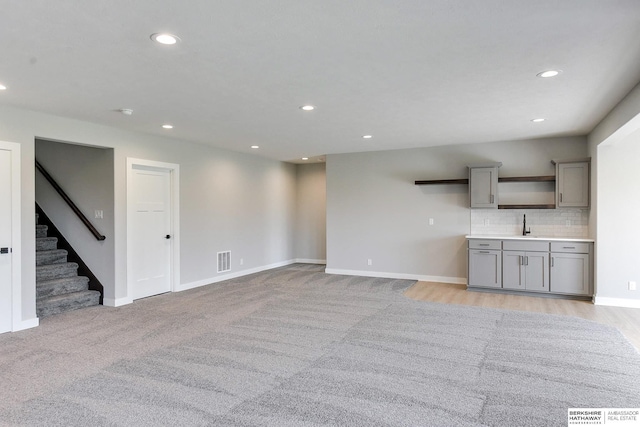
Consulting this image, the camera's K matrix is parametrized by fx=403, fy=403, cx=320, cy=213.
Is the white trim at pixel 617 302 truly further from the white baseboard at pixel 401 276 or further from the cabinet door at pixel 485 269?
the white baseboard at pixel 401 276

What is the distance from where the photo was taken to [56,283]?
17.3 ft

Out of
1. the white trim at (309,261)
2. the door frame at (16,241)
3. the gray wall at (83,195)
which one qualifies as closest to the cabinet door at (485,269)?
the white trim at (309,261)

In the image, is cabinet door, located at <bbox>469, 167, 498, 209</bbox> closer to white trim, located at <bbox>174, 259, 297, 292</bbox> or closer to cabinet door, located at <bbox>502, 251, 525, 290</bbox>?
cabinet door, located at <bbox>502, 251, 525, 290</bbox>

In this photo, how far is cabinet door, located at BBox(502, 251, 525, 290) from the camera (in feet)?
19.9

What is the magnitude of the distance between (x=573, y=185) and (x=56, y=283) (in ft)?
24.1

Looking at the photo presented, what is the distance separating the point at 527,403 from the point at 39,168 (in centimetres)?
665

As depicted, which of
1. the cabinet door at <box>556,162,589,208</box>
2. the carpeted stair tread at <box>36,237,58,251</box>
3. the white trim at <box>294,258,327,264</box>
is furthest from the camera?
the white trim at <box>294,258,327,264</box>

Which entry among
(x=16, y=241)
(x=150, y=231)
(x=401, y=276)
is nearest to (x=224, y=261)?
(x=150, y=231)

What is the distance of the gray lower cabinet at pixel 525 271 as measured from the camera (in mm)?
5919

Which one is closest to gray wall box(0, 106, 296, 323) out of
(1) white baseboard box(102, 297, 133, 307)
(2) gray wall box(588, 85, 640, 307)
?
(1) white baseboard box(102, 297, 133, 307)

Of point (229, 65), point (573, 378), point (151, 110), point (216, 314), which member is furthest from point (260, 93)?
point (573, 378)

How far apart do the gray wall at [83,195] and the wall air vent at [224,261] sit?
6.87ft

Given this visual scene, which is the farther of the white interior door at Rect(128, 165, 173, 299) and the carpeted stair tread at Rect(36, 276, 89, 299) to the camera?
the white interior door at Rect(128, 165, 173, 299)

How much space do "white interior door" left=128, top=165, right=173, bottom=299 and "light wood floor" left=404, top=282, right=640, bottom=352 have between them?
3.82 meters
